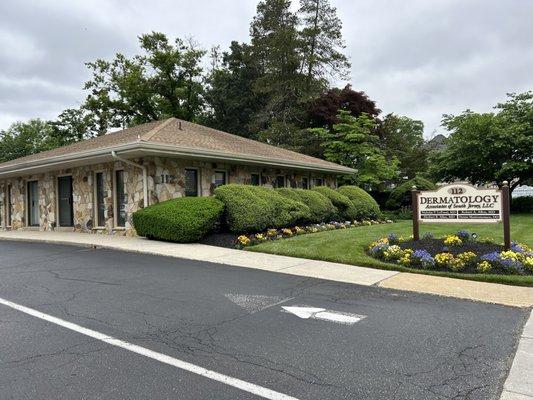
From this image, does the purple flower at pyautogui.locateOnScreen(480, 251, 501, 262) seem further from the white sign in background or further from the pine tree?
the pine tree

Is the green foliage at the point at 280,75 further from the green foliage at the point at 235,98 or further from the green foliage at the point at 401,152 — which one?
the green foliage at the point at 401,152

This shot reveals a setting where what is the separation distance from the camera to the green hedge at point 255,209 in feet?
41.6

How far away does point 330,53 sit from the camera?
3434 centimetres

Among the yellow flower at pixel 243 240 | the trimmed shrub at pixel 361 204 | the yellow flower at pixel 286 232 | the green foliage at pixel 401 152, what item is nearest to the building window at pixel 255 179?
the trimmed shrub at pixel 361 204

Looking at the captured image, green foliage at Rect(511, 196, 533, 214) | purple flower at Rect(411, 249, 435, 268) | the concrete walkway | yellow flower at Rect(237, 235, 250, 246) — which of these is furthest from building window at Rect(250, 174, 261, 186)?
green foliage at Rect(511, 196, 533, 214)

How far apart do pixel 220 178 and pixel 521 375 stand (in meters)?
13.8

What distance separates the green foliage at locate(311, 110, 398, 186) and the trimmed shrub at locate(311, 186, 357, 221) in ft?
27.4

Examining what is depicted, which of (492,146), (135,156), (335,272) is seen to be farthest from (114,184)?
(492,146)

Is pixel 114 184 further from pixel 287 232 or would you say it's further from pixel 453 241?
pixel 453 241

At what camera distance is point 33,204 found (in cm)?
1961

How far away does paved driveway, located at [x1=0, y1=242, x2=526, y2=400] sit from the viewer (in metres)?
3.52

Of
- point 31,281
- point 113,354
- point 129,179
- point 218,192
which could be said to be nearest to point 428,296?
point 113,354

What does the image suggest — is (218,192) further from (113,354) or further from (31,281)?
(113,354)

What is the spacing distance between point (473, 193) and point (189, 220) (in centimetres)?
712
